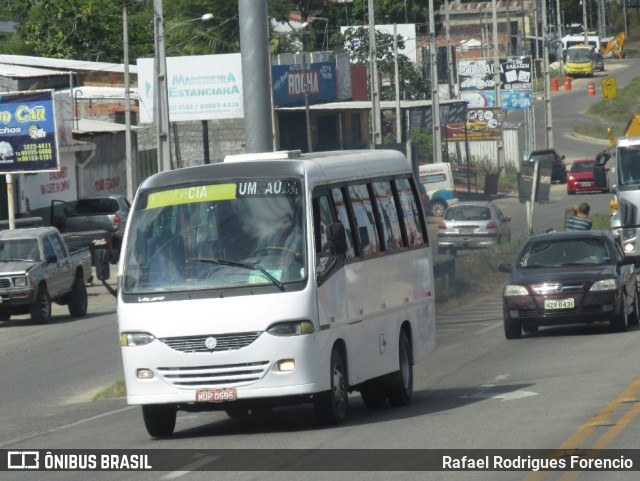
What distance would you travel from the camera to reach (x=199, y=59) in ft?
182

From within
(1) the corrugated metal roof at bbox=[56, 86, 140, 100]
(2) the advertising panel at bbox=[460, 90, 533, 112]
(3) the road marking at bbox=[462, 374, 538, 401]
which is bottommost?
(3) the road marking at bbox=[462, 374, 538, 401]

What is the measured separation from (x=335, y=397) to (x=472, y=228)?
107ft

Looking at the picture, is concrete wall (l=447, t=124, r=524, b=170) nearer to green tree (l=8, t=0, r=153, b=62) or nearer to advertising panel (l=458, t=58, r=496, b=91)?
advertising panel (l=458, t=58, r=496, b=91)

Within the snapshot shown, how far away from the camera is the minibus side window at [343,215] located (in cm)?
1381

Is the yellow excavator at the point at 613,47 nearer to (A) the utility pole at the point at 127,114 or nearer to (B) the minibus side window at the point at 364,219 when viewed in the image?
(A) the utility pole at the point at 127,114

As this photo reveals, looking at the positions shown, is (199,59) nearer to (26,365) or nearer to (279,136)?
(279,136)

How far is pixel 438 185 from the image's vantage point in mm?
60406

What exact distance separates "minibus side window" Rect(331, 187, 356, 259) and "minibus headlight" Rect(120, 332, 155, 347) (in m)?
2.17

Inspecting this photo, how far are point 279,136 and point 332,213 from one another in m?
57.4

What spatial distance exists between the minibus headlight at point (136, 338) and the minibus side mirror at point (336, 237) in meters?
1.85

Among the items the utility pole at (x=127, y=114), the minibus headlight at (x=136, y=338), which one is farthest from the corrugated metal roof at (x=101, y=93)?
the minibus headlight at (x=136, y=338)

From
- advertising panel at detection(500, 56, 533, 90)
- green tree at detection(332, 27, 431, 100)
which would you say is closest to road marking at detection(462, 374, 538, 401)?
advertising panel at detection(500, 56, 533, 90)

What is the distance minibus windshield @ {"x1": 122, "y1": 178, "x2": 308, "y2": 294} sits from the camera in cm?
1282

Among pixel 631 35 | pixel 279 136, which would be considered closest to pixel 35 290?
pixel 279 136
